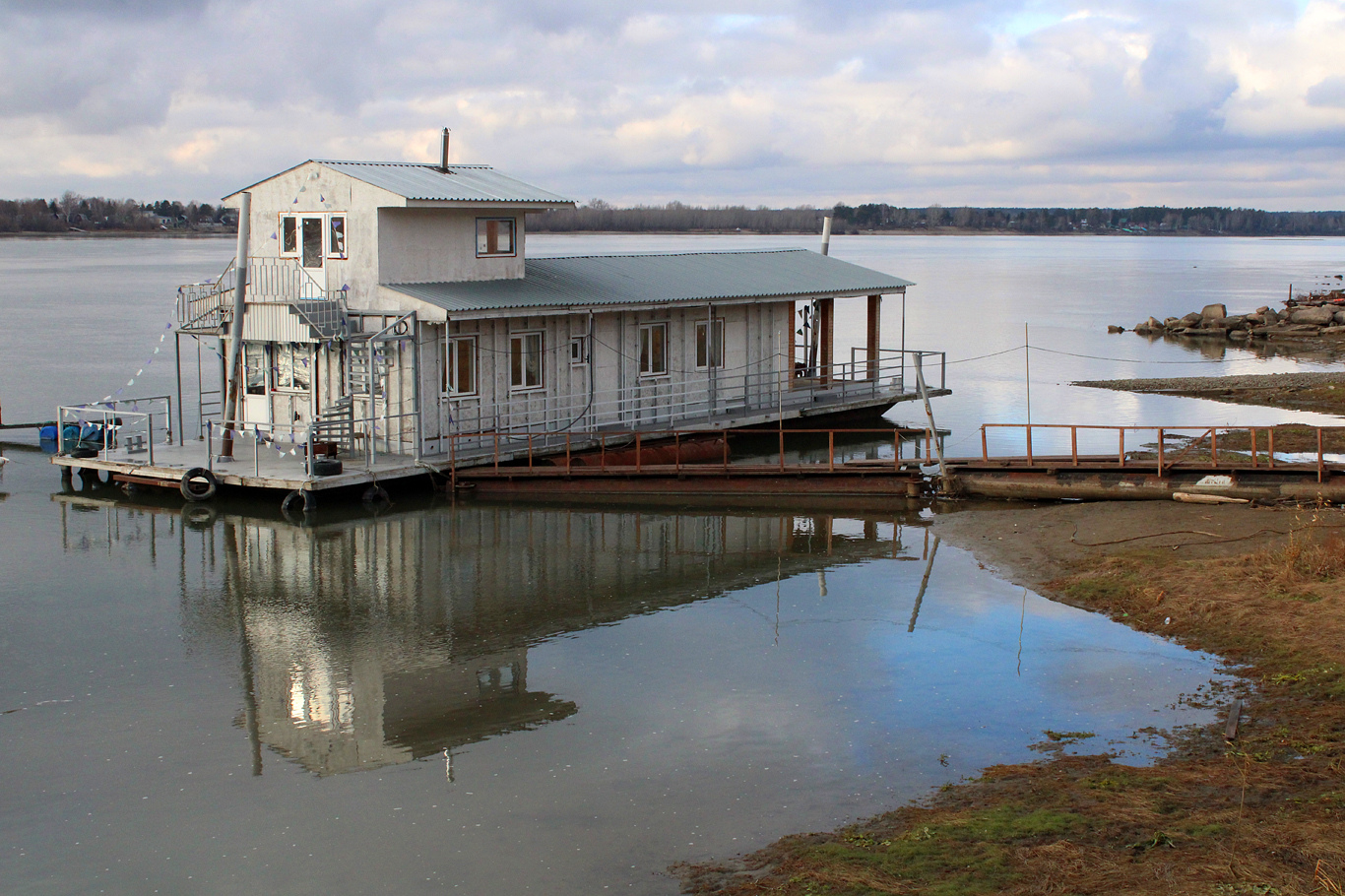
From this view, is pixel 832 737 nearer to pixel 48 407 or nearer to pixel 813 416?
pixel 813 416

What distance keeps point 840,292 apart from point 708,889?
26710 millimetres

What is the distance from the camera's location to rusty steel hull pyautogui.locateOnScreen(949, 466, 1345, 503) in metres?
22.9

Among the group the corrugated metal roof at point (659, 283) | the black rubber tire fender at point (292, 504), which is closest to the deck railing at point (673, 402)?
the corrugated metal roof at point (659, 283)

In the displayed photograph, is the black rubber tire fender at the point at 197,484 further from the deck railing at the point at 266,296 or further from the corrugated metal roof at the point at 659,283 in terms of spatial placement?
the corrugated metal roof at the point at 659,283

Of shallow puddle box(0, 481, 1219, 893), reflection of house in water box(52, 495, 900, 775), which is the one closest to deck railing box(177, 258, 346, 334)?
reflection of house in water box(52, 495, 900, 775)

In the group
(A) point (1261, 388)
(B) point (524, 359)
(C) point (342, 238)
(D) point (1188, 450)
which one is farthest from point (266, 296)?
(A) point (1261, 388)

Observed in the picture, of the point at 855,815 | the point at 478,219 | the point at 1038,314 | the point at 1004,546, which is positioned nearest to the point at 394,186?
the point at 478,219

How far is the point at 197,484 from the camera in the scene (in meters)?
24.6

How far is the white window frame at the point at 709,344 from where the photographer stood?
3212cm

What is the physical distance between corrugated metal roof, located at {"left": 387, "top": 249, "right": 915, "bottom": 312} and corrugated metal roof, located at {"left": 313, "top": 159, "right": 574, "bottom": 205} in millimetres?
1811

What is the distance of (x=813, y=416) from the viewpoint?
3484cm

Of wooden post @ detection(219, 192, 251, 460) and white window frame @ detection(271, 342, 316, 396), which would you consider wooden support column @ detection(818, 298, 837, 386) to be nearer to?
white window frame @ detection(271, 342, 316, 396)

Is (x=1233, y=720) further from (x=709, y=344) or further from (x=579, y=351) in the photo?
(x=709, y=344)

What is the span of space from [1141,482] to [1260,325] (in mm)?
51175
